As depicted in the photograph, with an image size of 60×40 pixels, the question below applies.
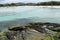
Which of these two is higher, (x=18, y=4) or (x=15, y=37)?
(x=15, y=37)

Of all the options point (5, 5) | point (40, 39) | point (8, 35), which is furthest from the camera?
point (5, 5)

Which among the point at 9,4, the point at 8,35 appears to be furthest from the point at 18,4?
the point at 8,35

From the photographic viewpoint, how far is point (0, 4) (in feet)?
184

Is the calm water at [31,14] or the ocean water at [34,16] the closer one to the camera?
the ocean water at [34,16]

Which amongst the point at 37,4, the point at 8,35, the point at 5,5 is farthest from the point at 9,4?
the point at 8,35

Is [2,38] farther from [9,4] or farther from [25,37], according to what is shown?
[9,4]

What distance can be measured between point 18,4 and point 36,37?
131ft

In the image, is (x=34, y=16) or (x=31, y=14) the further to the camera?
(x=31, y=14)

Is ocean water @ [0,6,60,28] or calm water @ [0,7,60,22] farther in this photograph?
calm water @ [0,7,60,22]

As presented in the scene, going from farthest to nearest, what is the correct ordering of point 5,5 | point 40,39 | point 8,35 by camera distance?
point 5,5, point 8,35, point 40,39

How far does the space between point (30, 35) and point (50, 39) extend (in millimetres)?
1621

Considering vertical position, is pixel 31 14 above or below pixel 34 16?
below

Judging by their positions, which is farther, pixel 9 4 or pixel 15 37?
pixel 9 4

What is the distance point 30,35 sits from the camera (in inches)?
670
